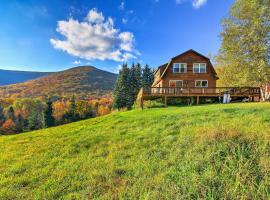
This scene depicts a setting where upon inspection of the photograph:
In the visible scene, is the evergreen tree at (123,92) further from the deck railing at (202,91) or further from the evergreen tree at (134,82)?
the deck railing at (202,91)

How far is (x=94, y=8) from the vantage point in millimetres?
18500

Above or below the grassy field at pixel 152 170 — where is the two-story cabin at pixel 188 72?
above

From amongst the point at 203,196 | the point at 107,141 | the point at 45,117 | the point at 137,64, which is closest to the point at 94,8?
the point at 107,141

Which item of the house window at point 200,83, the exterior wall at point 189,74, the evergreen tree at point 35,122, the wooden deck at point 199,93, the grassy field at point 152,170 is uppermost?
the exterior wall at point 189,74

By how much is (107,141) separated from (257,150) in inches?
Answer: 216

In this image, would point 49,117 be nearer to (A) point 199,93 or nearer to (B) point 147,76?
(B) point 147,76

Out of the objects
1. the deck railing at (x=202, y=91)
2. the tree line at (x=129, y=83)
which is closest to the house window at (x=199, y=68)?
the deck railing at (x=202, y=91)

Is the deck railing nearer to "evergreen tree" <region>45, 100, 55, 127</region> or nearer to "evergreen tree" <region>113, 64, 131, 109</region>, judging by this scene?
"evergreen tree" <region>113, 64, 131, 109</region>

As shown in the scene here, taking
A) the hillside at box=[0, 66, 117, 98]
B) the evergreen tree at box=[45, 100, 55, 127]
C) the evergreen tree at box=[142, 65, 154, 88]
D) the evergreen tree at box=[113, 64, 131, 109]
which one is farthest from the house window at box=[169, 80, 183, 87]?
the hillside at box=[0, 66, 117, 98]

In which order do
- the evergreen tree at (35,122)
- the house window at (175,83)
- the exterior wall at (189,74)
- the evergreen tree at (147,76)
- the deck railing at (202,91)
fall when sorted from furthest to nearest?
the evergreen tree at (35,122), the evergreen tree at (147,76), the house window at (175,83), the exterior wall at (189,74), the deck railing at (202,91)

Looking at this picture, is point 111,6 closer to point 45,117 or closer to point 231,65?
point 231,65

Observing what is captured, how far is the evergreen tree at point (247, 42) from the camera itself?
761 inches

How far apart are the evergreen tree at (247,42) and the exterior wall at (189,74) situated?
378 centimetres

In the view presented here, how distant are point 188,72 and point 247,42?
8.00m
